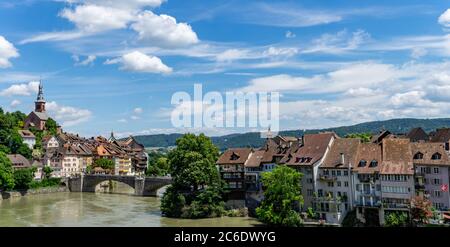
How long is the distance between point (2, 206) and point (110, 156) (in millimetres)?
44125

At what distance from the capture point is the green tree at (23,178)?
72188 millimetres

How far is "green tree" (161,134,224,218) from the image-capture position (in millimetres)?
45531

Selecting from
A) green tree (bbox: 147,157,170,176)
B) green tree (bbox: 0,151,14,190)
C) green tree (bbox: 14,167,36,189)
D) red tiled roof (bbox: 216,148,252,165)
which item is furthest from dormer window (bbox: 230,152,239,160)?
green tree (bbox: 147,157,170,176)

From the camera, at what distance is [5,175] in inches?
2616

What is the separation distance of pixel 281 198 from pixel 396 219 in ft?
27.3

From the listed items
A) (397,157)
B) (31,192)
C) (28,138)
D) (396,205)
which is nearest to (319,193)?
(396,205)

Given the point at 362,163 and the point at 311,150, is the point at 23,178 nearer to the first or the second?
the point at 311,150

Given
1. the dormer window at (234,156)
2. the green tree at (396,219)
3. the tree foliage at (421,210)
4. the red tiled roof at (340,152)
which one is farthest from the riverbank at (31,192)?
the tree foliage at (421,210)

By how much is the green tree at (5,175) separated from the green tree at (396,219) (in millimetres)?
50274

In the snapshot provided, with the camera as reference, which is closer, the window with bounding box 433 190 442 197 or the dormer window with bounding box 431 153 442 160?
the window with bounding box 433 190 442 197

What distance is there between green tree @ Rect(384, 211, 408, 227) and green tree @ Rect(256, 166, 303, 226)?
640 centimetres

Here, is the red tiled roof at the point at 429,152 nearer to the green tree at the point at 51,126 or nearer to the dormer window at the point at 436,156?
the dormer window at the point at 436,156

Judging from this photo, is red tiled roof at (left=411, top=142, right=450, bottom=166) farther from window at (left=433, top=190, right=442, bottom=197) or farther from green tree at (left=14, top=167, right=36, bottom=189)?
green tree at (left=14, top=167, right=36, bottom=189)
